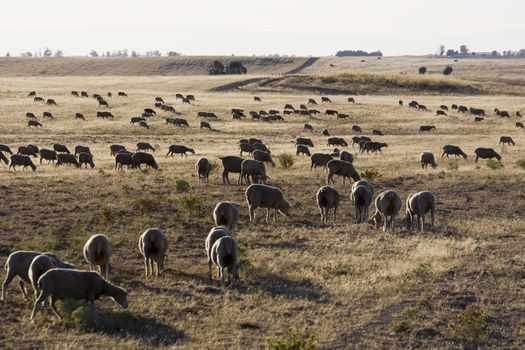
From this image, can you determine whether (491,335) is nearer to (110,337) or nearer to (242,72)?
(110,337)

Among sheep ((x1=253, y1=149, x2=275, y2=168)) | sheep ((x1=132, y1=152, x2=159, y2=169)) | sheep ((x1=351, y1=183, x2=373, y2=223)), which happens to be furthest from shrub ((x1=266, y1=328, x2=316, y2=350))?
sheep ((x1=132, y1=152, x2=159, y2=169))

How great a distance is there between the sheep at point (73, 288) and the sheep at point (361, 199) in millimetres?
11751

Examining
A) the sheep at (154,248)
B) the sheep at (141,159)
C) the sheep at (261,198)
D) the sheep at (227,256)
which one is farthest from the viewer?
the sheep at (141,159)

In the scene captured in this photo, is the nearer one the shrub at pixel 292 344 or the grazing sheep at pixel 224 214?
the shrub at pixel 292 344

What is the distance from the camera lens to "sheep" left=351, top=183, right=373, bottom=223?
24.6 meters

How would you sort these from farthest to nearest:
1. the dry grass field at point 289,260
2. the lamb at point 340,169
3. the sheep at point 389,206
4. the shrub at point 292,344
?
the lamb at point 340,169 < the sheep at point 389,206 < the dry grass field at point 289,260 < the shrub at point 292,344

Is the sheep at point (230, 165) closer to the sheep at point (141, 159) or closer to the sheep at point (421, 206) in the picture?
the sheep at point (141, 159)

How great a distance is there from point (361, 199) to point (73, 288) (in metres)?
12.7

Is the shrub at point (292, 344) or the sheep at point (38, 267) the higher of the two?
the sheep at point (38, 267)

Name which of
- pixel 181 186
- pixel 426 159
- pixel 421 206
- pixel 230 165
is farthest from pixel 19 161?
pixel 421 206

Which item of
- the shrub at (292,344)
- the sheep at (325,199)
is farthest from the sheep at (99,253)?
the sheep at (325,199)

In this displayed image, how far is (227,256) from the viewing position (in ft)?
55.4

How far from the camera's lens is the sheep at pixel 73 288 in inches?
555

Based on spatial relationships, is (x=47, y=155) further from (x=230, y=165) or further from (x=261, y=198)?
(x=261, y=198)
